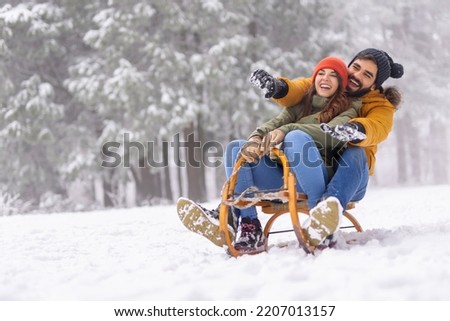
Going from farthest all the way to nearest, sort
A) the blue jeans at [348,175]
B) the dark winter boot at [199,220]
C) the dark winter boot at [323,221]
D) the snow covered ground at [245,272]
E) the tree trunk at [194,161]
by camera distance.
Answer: the tree trunk at [194,161] < the dark winter boot at [199,220] < the blue jeans at [348,175] < the dark winter boot at [323,221] < the snow covered ground at [245,272]

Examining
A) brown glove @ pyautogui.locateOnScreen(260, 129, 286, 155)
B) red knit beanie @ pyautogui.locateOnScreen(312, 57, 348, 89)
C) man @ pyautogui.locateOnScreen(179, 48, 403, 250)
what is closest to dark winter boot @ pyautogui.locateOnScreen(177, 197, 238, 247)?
man @ pyautogui.locateOnScreen(179, 48, 403, 250)

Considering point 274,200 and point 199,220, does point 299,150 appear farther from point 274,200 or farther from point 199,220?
point 199,220

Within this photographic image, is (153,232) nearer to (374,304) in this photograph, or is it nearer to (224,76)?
(374,304)

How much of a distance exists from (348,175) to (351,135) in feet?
0.87

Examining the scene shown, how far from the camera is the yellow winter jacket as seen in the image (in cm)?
312

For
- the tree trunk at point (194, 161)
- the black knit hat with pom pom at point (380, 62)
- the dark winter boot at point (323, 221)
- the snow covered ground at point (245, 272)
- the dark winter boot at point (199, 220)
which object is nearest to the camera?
the snow covered ground at point (245, 272)

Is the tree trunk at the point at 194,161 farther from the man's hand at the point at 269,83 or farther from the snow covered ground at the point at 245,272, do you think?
the man's hand at the point at 269,83

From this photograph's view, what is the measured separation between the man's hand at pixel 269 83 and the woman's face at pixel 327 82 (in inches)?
10.3

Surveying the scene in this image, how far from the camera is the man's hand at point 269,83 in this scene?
140 inches

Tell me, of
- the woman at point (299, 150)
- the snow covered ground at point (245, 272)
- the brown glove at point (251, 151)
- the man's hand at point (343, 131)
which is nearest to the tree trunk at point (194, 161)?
the snow covered ground at point (245, 272)

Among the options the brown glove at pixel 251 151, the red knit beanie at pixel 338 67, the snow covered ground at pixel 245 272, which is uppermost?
the red knit beanie at pixel 338 67

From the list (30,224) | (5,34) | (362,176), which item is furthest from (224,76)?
(362,176)

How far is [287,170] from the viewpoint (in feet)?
10.1

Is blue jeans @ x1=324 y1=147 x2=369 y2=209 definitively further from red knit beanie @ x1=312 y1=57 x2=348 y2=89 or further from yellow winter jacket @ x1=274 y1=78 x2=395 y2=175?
red knit beanie @ x1=312 y1=57 x2=348 y2=89
